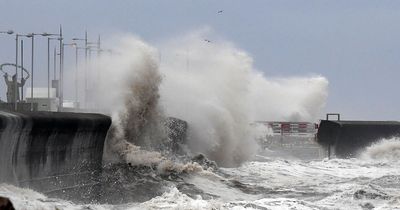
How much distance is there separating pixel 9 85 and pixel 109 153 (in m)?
33.8

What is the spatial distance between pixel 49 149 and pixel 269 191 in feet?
22.1

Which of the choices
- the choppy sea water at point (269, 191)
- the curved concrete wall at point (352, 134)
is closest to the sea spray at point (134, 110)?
the choppy sea water at point (269, 191)

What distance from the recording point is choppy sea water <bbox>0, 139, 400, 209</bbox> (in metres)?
15.2

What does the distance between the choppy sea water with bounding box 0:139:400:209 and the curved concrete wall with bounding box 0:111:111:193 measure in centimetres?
50

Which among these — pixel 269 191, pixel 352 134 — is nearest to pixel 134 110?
pixel 269 191

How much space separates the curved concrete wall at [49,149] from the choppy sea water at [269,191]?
0.50 m

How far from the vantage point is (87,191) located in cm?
1639

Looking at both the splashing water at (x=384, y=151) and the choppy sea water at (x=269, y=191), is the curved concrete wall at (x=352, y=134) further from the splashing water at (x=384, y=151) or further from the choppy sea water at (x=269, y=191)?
the choppy sea water at (x=269, y=191)

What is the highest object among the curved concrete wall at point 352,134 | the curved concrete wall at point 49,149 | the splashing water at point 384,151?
the curved concrete wall at point 49,149

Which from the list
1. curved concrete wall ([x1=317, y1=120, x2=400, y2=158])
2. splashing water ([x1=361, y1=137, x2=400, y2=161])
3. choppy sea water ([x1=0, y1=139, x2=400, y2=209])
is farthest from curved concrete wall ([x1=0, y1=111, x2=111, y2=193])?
splashing water ([x1=361, y1=137, x2=400, y2=161])

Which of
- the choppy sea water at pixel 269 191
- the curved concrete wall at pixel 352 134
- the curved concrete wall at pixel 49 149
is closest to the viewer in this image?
the curved concrete wall at pixel 49 149

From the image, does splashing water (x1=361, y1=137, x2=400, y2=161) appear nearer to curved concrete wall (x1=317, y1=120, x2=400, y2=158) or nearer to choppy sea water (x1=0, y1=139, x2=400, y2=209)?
curved concrete wall (x1=317, y1=120, x2=400, y2=158)

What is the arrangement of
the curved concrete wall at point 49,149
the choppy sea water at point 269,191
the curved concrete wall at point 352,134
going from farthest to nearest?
the curved concrete wall at point 352,134 < the choppy sea water at point 269,191 < the curved concrete wall at point 49,149

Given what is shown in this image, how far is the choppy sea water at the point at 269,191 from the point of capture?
49.9 ft
